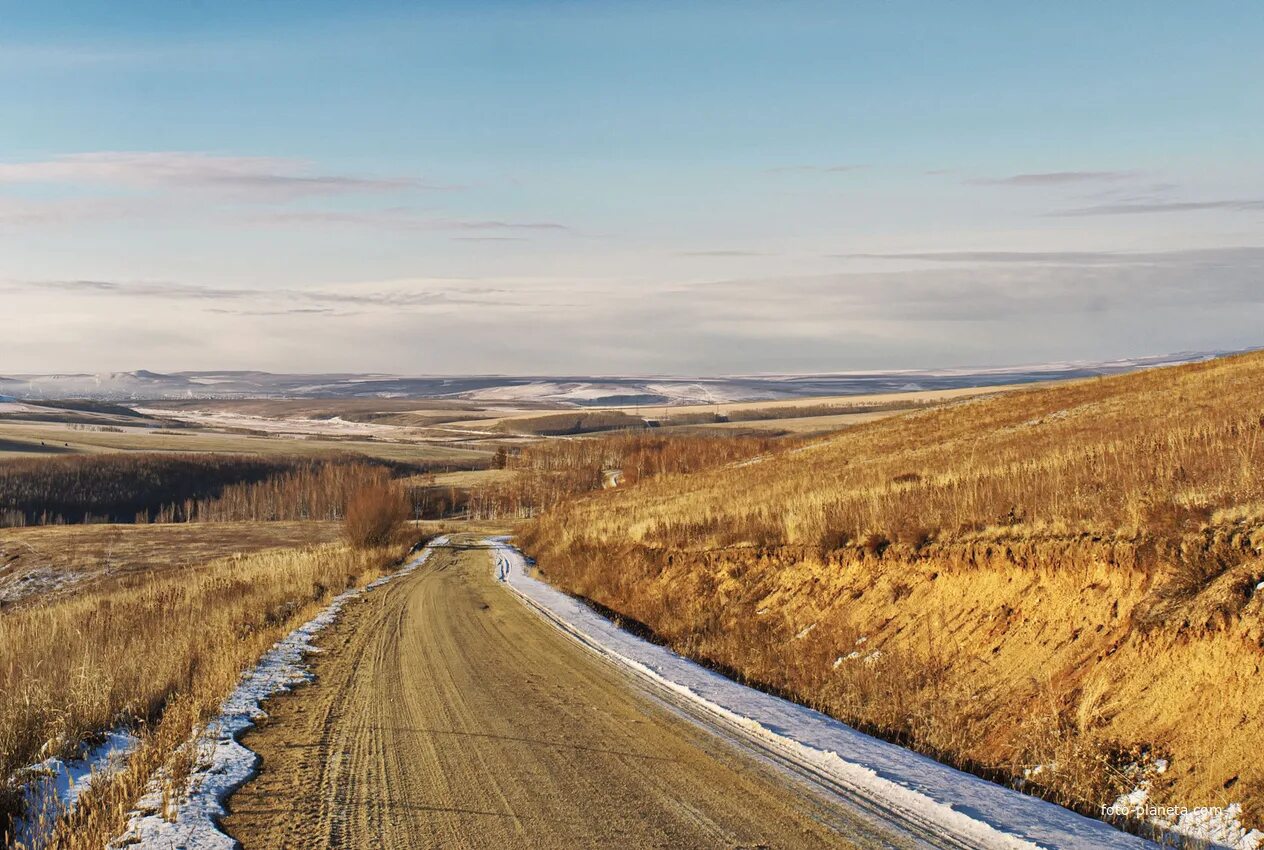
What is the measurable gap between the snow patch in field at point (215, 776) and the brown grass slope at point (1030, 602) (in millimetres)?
6516

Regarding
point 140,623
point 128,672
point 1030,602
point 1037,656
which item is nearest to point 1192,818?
point 1037,656

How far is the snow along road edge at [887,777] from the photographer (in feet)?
22.5

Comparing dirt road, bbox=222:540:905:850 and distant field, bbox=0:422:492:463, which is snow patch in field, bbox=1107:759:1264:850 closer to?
dirt road, bbox=222:540:905:850

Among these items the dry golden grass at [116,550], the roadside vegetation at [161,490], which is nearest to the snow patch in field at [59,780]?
the dry golden grass at [116,550]

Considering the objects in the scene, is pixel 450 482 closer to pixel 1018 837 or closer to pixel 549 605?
pixel 549 605

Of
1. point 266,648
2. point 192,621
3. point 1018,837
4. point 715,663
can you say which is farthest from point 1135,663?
point 192,621

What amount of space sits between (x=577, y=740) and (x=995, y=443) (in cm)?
2238

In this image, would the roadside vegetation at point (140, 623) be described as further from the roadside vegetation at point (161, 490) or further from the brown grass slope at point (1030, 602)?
the roadside vegetation at point (161, 490)

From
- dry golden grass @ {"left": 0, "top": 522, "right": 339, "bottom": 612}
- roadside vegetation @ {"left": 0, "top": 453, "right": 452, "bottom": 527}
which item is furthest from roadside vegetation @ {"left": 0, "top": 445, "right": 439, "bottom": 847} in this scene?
roadside vegetation @ {"left": 0, "top": 453, "right": 452, "bottom": 527}

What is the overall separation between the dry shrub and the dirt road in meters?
32.6

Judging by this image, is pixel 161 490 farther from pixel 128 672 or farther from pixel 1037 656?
pixel 1037 656

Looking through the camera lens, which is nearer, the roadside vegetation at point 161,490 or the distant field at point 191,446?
the roadside vegetation at point 161,490

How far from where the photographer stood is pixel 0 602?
46.1 metres

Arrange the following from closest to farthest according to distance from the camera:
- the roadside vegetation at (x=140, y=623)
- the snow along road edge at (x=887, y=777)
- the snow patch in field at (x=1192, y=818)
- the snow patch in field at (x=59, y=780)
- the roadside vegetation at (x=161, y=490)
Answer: the snow patch in field at (x=1192, y=818) < the snow along road edge at (x=887, y=777) < the snow patch in field at (x=59, y=780) < the roadside vegetation at (x=140, y=623) < the roadside vegetation at (x=161, y=490)
